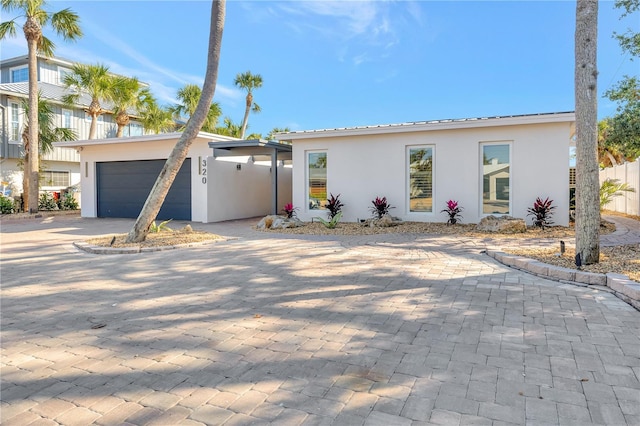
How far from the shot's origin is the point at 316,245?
856 cm

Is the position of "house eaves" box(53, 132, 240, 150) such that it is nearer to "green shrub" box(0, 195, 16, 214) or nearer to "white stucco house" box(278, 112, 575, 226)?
"white stucco house" box(278, 112, 575, 226)

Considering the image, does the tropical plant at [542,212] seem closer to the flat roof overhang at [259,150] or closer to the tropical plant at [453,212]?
the tropical plant at [453,212]

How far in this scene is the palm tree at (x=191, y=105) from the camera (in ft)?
80.6

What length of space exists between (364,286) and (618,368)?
9.23ft

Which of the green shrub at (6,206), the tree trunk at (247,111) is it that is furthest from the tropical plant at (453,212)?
the tree trunk at (247,111)

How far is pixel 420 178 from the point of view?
12.0 m

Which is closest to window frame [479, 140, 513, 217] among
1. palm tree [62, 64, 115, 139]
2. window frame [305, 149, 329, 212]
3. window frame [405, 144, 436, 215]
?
window frame [405, 144, 436, 215]

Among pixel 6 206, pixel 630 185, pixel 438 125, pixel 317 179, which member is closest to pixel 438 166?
pixel 438 125

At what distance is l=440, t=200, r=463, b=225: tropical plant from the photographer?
11.3 m

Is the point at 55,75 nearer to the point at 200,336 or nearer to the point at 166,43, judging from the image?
the point at 166,43

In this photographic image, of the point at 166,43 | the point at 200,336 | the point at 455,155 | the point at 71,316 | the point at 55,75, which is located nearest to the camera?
the point at 200,336

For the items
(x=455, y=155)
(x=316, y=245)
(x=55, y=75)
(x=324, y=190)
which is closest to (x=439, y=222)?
(x=455, y=155)

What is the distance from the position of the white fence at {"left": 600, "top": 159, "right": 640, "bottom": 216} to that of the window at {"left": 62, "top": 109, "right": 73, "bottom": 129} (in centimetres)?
2846

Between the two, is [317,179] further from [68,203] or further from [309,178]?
[68,203]
